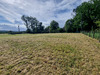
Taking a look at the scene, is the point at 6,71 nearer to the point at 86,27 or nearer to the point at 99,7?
the point at 99,7

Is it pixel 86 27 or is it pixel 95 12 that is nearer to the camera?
pixel 95 12

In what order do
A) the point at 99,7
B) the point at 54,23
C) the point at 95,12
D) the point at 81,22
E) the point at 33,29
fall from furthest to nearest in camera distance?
the point at 54,23 → the point at 33,29 → the point at 81,22 → the point at 95,12 → the point at 99,7

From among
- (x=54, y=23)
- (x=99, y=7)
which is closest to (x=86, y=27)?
(x=99, y=7)

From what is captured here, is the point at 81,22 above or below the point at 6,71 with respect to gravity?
above

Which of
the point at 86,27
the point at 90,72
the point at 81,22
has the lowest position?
the point at 90,72

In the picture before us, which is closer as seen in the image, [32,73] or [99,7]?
[32,73]

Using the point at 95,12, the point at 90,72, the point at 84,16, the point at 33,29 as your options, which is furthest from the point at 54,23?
the point at 90,72

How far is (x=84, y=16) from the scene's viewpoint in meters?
21.6

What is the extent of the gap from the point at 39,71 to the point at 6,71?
3.40ft

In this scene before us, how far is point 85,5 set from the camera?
1973cm

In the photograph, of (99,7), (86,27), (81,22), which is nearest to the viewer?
(99,7)

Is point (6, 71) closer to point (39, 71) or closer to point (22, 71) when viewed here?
point (22, 71)

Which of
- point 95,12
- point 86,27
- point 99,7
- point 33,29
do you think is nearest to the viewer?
point 99,7

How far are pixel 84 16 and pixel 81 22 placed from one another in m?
3.12
